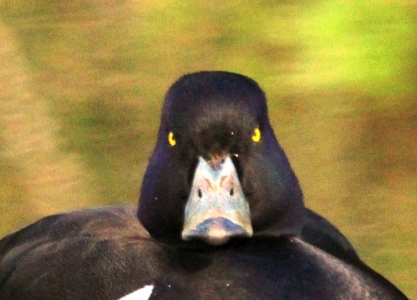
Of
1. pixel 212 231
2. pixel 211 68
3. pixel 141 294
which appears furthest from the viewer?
pixel 211 68

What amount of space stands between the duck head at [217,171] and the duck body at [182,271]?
0.15 ft

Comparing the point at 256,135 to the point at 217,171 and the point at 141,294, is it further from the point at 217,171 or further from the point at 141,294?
the point at 141,294

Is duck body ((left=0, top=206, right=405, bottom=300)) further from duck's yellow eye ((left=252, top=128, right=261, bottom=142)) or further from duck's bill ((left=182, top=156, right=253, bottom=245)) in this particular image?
duck's yellow eye ((left=252, top=128, right=261, bottom=142))

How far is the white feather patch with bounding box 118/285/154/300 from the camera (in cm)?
227

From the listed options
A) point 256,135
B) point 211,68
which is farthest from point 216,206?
point 211,68

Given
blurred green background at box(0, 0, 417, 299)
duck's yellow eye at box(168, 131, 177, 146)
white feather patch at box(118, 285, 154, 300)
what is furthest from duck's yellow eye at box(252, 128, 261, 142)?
blurred green background at box(0, 0, 417, 299)

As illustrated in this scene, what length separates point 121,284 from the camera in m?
2.33

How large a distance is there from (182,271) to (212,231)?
22 centimetres

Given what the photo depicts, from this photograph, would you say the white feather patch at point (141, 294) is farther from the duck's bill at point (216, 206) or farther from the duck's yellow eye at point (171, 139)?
the duck's yellow eye at point (171, 139)

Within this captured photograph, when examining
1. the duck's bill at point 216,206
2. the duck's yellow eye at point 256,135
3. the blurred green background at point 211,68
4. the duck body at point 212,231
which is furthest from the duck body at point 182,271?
the blurred green background at point 211,68

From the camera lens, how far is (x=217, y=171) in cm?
221

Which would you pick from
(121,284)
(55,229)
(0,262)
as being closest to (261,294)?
(121,284)

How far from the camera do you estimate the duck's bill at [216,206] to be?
84.7 inches

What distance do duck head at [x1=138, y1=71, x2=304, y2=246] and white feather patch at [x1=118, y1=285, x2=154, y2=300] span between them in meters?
0.14
